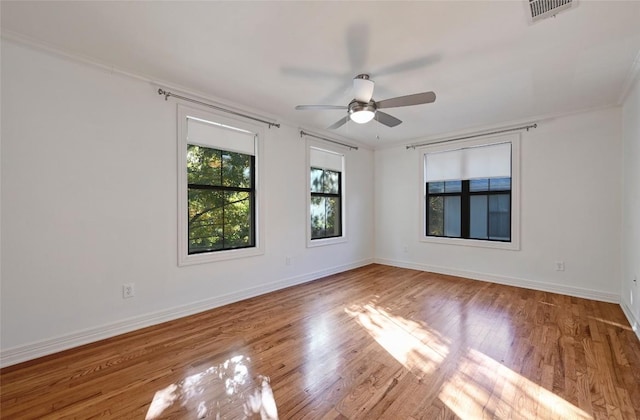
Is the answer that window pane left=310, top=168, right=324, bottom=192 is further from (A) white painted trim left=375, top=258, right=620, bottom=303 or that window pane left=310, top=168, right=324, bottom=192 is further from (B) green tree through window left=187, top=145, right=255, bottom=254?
(A) white painted trim left=375, top=258, right=620, bottom=303

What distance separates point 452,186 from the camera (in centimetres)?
496

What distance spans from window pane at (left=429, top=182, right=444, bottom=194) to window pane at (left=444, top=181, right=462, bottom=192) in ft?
0.23

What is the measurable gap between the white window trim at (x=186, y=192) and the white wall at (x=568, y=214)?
343 cm

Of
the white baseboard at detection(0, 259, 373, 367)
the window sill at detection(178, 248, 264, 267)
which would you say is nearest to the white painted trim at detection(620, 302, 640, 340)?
the white baseboard at detection(0, 259, 373, 367)

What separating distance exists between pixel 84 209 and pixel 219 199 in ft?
4.28

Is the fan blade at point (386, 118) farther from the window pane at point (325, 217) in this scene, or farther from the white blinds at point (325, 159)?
the window pane at point (325, 217)

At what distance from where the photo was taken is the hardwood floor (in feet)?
5.46

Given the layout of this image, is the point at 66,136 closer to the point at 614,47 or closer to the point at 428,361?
the point at 428,361

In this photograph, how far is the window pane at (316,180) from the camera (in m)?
4.75

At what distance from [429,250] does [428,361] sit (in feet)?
10.5

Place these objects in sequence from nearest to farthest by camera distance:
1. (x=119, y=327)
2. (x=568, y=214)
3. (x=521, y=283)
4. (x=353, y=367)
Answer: (x=353, y=367) < (x=119, y=327) < (x=568, y=214) < (x=521, y=283)

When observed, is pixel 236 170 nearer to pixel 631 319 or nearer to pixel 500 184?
pixel 500 184

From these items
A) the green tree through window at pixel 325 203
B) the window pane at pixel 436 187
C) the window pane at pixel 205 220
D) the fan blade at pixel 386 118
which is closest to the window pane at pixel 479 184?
the window pane at pixel 436 187

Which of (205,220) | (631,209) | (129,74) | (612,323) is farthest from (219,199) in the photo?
(631,209)
